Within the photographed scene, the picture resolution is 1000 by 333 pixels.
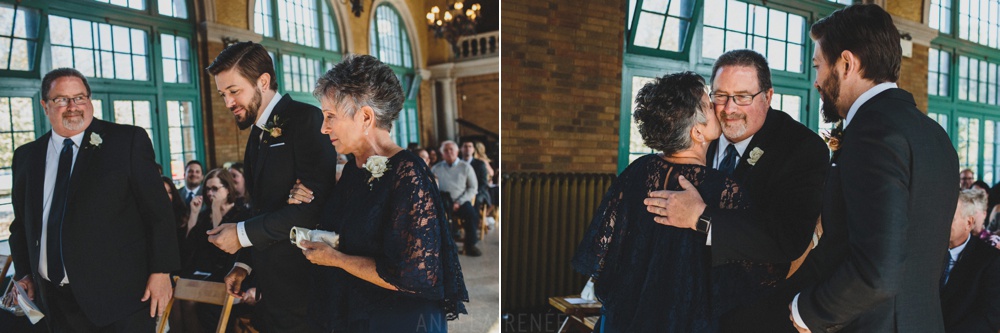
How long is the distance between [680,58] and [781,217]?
4.30 meters

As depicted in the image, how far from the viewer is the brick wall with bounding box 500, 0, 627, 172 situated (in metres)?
4.71

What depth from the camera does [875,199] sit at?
1.33 meters

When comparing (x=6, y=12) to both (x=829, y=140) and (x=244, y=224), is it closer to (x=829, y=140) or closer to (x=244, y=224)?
(x=244, y=224)

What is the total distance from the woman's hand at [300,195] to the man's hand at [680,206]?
1078 mm

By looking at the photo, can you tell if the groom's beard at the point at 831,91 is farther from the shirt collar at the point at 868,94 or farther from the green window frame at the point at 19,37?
the green window frame at the point at 19,37

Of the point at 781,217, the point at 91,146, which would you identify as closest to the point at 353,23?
the point at 91,146

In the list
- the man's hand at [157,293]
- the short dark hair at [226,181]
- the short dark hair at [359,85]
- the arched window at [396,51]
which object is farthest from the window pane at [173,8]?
the short dark hair at [359,85]

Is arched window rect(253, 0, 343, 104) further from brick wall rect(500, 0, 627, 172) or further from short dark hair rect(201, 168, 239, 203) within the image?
brick wall rect(500, 0, 627, 172)

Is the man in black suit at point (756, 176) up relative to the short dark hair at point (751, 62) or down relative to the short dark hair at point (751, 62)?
down

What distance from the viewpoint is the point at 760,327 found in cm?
168

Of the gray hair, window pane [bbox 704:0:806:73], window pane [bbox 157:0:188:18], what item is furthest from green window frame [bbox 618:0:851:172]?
window pane [bbox 157:0:188:18]

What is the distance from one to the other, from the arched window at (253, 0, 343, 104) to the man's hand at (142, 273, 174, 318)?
329 cm

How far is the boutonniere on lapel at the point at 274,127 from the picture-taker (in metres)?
2.04

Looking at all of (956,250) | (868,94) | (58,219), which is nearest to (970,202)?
(956,250)
